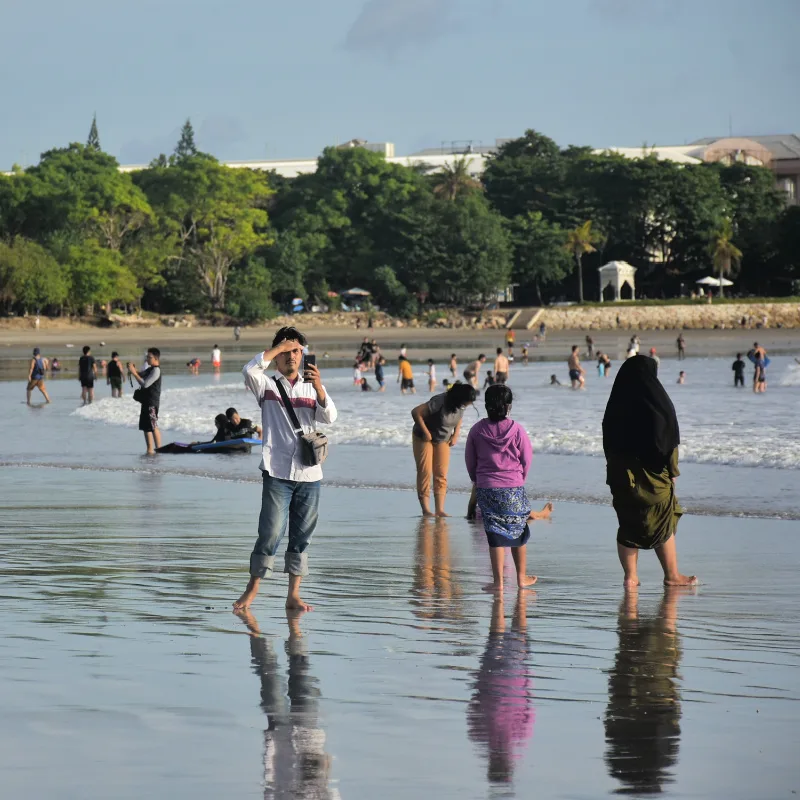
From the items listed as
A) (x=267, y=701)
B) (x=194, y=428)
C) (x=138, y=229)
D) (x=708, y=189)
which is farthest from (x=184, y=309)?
(x=267, y=701)

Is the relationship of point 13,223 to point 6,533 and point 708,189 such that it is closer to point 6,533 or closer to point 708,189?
point 708,189

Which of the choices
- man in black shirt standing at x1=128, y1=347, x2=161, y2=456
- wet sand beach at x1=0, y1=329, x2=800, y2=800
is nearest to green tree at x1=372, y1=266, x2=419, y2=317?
man in black shirt standing at x1=128, y1=347, x2=161, y2=456

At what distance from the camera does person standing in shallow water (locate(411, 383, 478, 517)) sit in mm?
11750

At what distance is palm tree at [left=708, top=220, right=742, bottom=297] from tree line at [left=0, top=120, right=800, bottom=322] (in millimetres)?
133

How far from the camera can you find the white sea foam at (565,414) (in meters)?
18.6

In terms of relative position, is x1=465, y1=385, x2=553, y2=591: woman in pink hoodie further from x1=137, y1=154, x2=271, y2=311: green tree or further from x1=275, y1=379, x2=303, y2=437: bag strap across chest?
x1=137, y1=154, x2=271, y2=311: green tree

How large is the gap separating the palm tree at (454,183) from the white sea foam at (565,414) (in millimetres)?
51337

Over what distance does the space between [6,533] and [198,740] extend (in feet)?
20.9

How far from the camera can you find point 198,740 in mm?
4875

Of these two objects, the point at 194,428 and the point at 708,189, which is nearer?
the point at 194,428

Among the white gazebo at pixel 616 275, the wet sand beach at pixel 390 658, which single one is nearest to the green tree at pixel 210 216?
the white gazebo at pixel 616 275

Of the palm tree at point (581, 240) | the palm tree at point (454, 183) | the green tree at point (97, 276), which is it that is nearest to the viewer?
the green tree at point (97, 276)

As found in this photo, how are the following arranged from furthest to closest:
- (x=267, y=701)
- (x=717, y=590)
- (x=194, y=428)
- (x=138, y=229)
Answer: (x=138, y=229) → (x=194, y=428) → (x=717, y=590) → (x=267, y=701)

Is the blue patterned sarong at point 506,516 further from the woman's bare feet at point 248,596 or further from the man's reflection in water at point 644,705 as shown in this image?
the woman's bare feet at point 248,596
